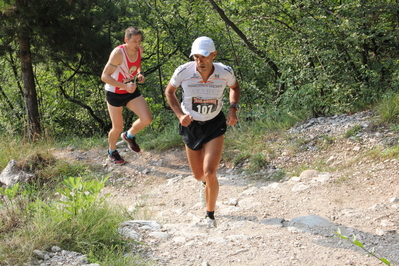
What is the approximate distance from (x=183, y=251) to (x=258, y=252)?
64cm

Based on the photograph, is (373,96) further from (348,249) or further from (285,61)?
(348,249)

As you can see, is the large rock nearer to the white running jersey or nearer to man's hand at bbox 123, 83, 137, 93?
man's hand at bbox 123, 83, 137, 93

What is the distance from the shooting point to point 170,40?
9.47 meters

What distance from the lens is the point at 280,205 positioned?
15.6ft

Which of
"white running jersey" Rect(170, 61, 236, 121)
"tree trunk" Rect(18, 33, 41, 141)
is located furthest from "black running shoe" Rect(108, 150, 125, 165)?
"white running jersey" Rect(170, 61, 236, 121)

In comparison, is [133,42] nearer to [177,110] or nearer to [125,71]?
[125,71]

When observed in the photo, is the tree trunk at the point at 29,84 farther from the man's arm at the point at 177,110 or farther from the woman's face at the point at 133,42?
the man's arm at the point at 177,110

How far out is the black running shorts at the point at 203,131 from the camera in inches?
167

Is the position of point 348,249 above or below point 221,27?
below

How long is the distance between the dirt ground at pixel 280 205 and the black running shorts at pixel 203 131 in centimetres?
87

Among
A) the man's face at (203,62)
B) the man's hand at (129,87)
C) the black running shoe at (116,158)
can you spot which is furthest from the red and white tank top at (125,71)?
the man's face at (203,62)

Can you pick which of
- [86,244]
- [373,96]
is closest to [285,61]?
[373,96]

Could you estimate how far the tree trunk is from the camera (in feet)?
28.5

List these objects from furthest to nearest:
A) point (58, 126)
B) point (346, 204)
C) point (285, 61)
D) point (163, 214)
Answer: point (58, 126) < point (285, 61) < point (163, 214) < point (346, 204)
